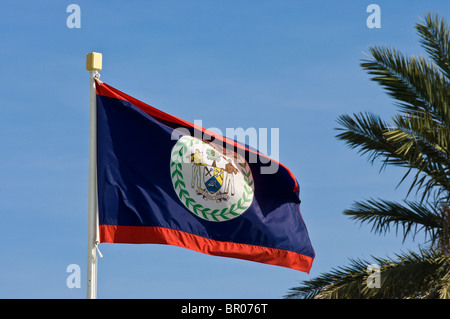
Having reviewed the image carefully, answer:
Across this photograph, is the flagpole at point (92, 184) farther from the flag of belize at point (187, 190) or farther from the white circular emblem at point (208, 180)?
the white circular emblem at point (208, 180)

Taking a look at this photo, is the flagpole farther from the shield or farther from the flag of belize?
the shield

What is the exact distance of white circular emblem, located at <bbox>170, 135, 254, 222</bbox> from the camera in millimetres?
13766

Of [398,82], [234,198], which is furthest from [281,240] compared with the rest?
[398,82]

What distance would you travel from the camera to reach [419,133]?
13.7 m

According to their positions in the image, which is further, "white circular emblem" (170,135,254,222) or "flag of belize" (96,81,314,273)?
"white circular emblem" (170,135,254,222)

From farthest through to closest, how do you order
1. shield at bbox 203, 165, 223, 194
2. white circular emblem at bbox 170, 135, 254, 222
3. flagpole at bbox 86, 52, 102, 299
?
shield at bbox 203, 165, 223, 194 < white circular emblem at bbox 170, 135, 254, 222 < flagpole at bbox 86, 52, 102, 299

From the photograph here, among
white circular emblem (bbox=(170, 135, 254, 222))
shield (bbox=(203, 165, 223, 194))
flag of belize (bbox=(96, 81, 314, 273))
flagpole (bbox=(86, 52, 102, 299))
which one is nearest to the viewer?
flagpole (bbox=(86, 52, 102, 299))

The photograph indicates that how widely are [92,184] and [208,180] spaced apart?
79.7 inches

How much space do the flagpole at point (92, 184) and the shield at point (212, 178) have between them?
1.90m

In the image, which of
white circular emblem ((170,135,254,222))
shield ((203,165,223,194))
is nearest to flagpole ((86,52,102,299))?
white circular emblem ((170,135,254,222))

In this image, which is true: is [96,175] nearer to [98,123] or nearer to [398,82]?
[98,123]

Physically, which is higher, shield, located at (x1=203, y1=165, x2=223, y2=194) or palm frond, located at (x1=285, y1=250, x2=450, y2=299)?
shield, located at (x1=203, y1=165, x2=223, y2=194)
